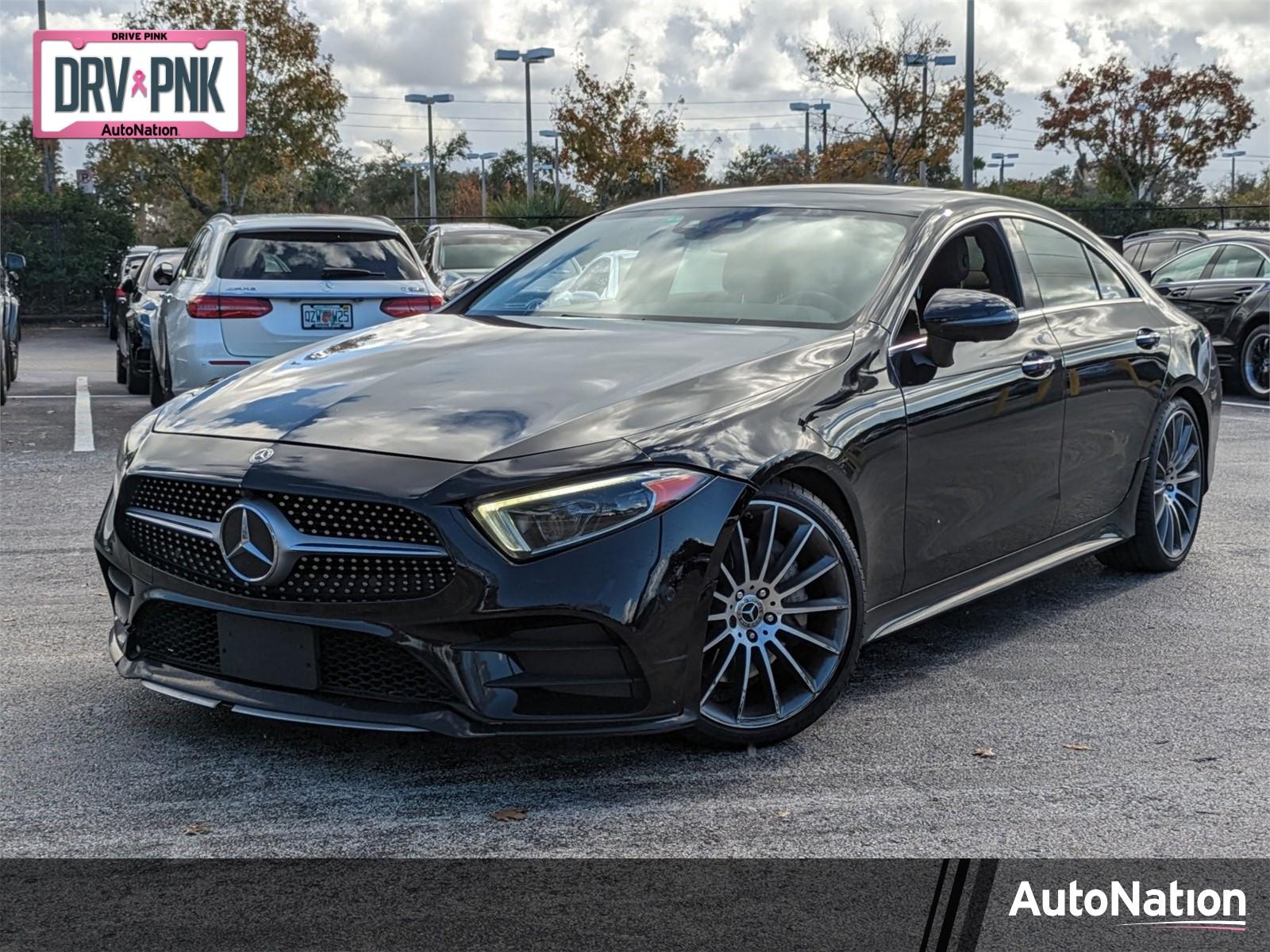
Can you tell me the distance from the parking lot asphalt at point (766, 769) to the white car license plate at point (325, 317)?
A: 491cm

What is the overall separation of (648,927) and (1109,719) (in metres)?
1.96

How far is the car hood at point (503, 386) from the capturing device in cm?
393

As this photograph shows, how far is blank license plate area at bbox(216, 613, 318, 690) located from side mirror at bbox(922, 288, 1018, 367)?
215 cm

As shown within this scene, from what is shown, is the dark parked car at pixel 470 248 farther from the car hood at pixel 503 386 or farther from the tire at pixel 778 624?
the tire at pixel 778 624

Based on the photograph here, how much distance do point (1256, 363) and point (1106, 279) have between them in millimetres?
9089

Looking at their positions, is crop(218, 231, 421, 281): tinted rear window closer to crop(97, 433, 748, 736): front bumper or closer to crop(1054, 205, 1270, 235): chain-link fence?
crop(97, 433, 748, 736): front bumper

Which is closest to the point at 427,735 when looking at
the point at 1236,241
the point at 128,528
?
the point at 128,528

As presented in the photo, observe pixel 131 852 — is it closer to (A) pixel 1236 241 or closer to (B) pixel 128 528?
(B) pixel 128 528

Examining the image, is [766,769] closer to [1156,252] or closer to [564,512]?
[564,512]

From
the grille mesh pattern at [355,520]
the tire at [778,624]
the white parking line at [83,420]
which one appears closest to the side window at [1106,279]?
the tire at [778,624]

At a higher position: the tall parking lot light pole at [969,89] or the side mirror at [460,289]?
the tall parking lot light pole at [969,89]

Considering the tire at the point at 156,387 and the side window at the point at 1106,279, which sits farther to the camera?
the tire at the point at 156,387

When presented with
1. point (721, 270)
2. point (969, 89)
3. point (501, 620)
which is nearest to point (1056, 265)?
point (721, 270)

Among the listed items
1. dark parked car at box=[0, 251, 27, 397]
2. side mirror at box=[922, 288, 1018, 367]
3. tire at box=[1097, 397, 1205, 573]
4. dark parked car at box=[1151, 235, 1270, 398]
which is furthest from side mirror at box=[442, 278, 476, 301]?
dark parked car at box=[1151, 235, 1270, 398]
